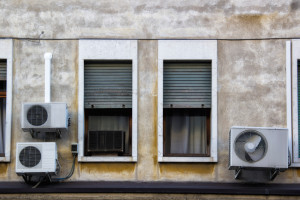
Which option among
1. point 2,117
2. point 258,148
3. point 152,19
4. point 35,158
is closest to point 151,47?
point 152,19

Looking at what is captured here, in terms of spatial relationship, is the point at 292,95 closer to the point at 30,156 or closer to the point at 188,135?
the point at 188,135

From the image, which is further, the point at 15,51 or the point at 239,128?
the point at 15,51

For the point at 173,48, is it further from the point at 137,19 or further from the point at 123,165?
the point at 123,165

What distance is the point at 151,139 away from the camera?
13.0 m

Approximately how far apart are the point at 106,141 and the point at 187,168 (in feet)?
4.93

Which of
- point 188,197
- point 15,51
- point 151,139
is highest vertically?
point 15,51

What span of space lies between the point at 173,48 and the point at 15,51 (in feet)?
9.25

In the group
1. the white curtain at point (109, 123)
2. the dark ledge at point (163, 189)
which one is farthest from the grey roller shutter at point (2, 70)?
the dark ledge at point (163, 189)

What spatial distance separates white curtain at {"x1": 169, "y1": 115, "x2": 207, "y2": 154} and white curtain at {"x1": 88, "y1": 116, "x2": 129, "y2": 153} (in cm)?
84

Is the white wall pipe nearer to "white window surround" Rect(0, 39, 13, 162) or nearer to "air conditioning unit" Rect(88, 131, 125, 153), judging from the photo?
"white window surround" Rect(0, 39, 13, 162)

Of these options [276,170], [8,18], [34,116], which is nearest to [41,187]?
[34,116]

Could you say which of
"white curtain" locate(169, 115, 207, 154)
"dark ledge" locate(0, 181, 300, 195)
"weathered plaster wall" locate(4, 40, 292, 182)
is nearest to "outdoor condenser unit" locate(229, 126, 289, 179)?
"dark ledge" locate(0, 181, 300, 195)

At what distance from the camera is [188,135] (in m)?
13.4

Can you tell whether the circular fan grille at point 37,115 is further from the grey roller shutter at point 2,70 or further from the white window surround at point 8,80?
the grey roller shutter at point 2,70
